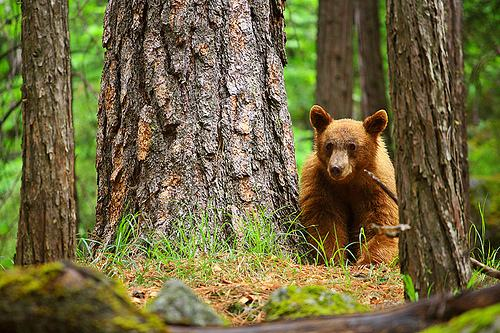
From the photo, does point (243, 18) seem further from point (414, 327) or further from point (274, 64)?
point (414, 327)

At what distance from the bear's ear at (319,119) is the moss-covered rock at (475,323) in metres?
4.10

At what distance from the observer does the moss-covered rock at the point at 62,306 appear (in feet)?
8.25

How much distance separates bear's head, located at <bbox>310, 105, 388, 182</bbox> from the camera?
630cm

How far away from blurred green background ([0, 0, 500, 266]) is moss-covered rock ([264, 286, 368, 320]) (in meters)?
2.83

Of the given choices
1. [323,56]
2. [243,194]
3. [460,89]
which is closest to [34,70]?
[243,194]

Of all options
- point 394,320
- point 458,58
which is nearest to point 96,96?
point 458,58

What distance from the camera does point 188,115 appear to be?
17.1 feet

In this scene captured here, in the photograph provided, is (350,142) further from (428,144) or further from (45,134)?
(45,134)

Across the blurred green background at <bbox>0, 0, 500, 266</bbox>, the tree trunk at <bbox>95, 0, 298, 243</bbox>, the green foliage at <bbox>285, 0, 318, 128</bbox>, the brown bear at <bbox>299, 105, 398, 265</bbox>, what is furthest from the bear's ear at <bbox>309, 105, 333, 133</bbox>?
the green foliage at <bbox>285, 0, 318, 128</bbox>

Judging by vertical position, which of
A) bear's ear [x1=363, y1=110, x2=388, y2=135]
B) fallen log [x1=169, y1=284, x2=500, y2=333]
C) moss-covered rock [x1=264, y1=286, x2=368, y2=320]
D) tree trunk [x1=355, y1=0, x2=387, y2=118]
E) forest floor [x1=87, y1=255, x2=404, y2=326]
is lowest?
forest floor [x1=87, y1=255, x2=404, y2=326]

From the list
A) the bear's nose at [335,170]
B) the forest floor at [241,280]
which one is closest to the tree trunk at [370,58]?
the bear's nose at [335,170]

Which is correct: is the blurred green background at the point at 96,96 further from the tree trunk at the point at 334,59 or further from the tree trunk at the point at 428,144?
the tree trunk at the point at 428,144

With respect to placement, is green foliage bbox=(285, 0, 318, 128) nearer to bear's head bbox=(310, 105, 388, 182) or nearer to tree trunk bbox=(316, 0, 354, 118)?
tree trunk bbox=(316, 0, 354, 118)

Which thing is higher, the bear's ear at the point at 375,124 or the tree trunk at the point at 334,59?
the tree trunk at the point at 334,59
